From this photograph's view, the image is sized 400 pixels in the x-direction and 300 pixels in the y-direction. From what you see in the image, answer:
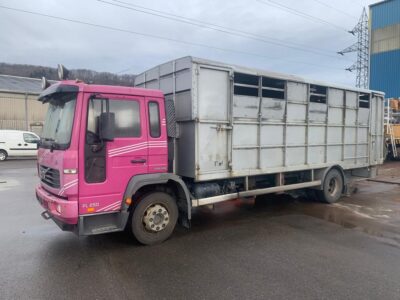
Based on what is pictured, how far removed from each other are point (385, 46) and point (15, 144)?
30.8 m

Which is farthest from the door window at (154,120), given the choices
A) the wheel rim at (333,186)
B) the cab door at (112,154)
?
the wheel rim at (333,186)

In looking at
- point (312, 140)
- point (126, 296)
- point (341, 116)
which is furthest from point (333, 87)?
point (126, 296)

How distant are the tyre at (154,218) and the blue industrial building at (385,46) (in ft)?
96.2

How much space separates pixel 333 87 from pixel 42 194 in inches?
282

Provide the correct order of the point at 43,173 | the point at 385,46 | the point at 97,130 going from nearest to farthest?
the point at 97,130
the point at 43,173
the point at 385,46

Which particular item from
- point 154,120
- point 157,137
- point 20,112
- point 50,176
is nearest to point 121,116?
point 154,120

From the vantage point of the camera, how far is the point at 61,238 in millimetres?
5727

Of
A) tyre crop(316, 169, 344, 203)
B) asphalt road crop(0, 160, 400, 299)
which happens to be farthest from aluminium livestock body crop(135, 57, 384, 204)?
asphalt road crop(0, 160, 400, 299)

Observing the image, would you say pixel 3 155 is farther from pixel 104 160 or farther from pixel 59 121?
pixel 104 160

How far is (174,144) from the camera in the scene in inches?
231

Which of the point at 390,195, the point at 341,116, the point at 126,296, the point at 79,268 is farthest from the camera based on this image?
the point at 390,195

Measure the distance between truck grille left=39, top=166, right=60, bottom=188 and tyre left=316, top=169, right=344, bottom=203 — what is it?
256 inches

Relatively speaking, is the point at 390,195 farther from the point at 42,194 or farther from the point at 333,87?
the point at 42,194

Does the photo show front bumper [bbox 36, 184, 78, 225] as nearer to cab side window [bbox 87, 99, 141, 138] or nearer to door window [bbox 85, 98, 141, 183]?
door window [bbox 85, 98, 141, 183]
